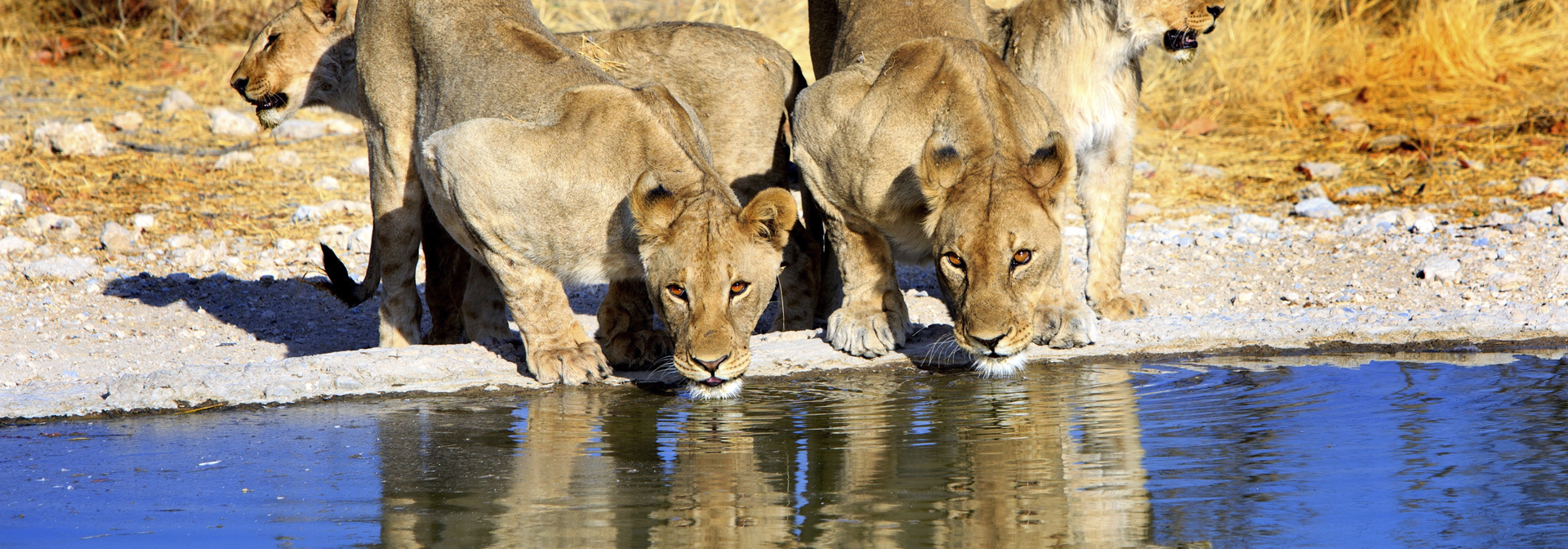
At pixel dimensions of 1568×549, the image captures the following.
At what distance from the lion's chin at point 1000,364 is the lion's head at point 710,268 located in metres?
0.74

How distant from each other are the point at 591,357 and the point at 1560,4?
373 inches

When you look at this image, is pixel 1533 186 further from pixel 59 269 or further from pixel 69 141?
pixel 69 141

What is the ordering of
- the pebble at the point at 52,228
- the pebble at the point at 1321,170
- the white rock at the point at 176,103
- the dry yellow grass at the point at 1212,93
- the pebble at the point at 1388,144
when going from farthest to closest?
the white rock at the point at 176,103, the pebble at the point at 1388,144, the pebble at the point at 1321,170, the dry yellow grass at the point at 1212,93, the pebble at the point at 52,228

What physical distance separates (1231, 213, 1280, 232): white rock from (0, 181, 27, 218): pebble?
677 cm

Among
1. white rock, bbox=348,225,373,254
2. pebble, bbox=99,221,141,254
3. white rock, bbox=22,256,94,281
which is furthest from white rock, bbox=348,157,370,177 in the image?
white rock, bbox=22,256,94,281

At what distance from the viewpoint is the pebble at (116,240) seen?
797cm

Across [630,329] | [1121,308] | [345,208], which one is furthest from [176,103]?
[1121,308]


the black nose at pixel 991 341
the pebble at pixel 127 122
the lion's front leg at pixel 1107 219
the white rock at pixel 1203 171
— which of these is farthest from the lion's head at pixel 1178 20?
the pebble at pixel 127 122

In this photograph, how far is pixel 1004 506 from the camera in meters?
3.47

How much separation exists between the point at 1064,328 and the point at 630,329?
1.52 metres

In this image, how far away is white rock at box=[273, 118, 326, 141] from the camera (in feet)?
34.9

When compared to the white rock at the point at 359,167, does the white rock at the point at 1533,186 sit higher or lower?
lower

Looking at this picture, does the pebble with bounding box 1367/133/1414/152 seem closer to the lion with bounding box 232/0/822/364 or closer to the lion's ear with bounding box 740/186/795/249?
the lion with bounding box 232/0/822/364

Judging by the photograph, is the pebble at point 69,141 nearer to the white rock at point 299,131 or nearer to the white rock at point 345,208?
the white rock at point 299,131
